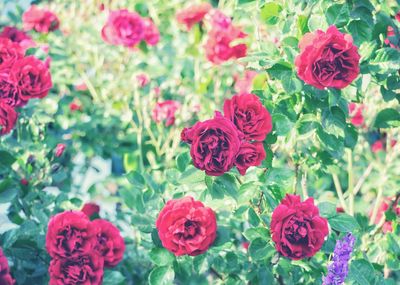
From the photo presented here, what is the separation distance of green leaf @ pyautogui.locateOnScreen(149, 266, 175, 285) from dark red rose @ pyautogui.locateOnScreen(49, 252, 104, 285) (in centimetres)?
17

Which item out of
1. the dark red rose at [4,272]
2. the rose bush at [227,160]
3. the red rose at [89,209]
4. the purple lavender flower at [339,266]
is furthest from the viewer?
the red rose at [89,209]

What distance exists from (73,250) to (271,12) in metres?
0.86

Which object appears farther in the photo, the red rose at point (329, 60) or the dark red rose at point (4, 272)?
the dark red rose at point (4, 272)

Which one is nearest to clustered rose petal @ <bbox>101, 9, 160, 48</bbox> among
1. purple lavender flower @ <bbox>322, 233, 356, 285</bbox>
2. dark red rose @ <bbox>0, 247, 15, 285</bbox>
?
dark red rose @ <bbox>0, 247, 15, 285</bbox>

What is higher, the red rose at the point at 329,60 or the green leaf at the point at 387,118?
the red rose at the point at 329,60

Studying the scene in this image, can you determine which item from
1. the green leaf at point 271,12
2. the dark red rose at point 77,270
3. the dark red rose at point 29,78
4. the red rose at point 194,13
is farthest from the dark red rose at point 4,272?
the red rose at point 194,13

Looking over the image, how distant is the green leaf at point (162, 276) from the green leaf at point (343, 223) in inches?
17.6

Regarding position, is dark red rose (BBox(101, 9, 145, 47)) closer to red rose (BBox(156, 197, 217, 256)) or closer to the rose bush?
the rose bush

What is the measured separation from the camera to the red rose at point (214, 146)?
59.2 inches

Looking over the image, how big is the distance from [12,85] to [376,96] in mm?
1380

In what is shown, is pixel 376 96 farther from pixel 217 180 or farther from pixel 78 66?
pixel 78 66

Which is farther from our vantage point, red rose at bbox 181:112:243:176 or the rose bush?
the rose bush

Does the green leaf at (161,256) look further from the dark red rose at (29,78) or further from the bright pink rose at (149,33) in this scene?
the bright pink rose at (149,33)

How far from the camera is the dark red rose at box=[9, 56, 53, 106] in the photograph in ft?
6.62
